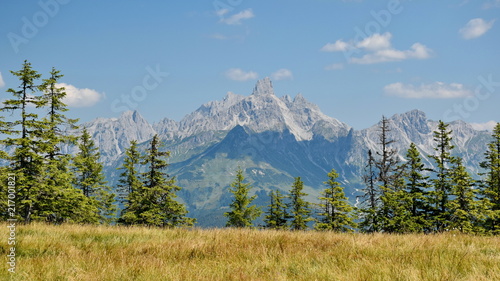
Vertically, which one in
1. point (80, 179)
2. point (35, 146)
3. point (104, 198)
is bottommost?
point (104, 198)

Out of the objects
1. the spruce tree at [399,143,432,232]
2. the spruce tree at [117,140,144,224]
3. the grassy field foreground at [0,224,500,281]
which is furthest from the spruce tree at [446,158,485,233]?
the spruce tree at [117,140,144,224]

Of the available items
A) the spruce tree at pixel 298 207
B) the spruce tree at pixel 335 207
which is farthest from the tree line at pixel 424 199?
the spruce tree at pixel 298 207

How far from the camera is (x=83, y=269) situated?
4.62m

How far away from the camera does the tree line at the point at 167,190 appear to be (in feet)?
82.9

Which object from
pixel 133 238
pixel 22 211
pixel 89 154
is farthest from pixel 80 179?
pixel 133 238

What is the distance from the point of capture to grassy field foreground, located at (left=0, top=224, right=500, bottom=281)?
4223 millimetres

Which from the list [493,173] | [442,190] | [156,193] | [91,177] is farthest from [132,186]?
[493,173]

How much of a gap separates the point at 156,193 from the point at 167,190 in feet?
4.99

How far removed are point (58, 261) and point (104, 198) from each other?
46.5 metres

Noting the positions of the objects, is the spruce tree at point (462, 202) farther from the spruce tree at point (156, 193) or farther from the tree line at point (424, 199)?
the spruce tree at point (156, 193)

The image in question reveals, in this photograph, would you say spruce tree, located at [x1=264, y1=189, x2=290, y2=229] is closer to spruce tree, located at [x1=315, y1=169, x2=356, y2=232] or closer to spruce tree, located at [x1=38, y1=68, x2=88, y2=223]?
spruce tree, located at [x1=315, y1=169, x2=356, y2=232]

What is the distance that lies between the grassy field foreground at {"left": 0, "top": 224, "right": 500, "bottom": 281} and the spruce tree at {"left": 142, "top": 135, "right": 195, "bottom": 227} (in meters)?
32.4

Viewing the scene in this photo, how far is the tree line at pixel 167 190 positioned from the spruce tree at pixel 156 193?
0.12 meters

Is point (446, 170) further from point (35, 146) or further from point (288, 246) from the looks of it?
point (35, 146)
